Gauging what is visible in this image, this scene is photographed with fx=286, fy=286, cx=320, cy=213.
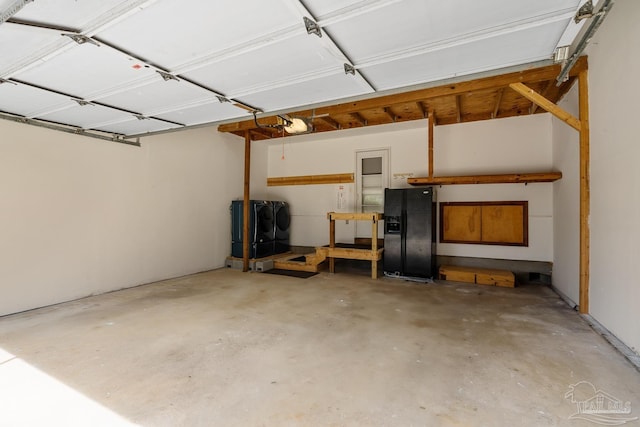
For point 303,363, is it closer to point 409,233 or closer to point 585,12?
point 585,12

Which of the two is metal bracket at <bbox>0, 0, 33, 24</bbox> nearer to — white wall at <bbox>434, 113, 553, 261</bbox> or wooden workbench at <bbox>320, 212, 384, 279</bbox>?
wooden workbench at <bbox>320, 212, 384, 279</bbox>

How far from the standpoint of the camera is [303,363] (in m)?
2.35

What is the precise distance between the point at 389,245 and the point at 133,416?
458cm

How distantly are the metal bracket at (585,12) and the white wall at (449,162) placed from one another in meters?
4.18

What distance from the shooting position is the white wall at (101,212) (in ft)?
11.6

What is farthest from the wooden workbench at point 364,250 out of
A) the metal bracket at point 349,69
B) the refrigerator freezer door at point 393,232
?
the metal bracket at point 349,69

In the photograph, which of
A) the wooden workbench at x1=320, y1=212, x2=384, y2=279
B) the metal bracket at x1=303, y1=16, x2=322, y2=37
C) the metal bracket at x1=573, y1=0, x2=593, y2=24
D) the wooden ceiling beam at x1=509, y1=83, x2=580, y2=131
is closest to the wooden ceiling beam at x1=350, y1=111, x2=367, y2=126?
the wooden workbench at x1=320, y1=212, x2=384, y2=279

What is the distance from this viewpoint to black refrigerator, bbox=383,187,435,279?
524 centimetres

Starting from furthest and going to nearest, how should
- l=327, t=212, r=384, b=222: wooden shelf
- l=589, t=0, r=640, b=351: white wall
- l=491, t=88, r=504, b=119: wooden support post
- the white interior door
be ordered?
the white interior door < l=327, t=212, r=384, b=222: wooden shelf < l=491, t=88, r=504, b=119: wooden support post < l=589, t=0, r=640, b=351: white wall

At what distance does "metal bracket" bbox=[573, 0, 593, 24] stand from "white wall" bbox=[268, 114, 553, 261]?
418cm

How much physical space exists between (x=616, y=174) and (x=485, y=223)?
9.57ft

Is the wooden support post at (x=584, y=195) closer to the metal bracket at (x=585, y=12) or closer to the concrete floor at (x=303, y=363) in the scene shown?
the concrete floor at (x=303, y=363)

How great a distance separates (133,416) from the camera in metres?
1.72

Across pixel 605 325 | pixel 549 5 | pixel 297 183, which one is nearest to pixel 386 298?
pixel 605 325
